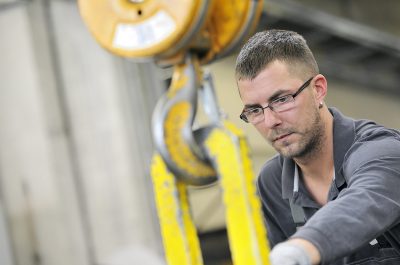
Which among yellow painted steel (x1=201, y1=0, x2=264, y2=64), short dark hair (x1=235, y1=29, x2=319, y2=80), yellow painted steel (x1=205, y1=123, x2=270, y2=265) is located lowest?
yellow painted steel (x1=205, y1=123, x2=270, y2=265)

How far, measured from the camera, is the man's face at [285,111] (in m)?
1.73

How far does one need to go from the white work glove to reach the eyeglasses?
417 mm

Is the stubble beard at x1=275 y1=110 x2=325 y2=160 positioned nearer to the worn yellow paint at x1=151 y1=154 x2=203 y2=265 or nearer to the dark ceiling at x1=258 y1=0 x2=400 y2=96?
the worn yellow paint at x1=151 y1=154 x2=203 y2=265

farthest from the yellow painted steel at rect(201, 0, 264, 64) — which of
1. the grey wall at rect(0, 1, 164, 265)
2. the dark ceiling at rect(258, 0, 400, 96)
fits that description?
the dark ceiling at rect(258, 0, 400, 96)

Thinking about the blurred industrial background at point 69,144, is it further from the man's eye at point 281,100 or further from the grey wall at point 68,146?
the man's eye at point 281,100

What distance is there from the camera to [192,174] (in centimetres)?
159

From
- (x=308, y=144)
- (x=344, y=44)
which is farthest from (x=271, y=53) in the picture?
(x=344, y=44)

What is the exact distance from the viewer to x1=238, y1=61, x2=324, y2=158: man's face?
173 centimetres

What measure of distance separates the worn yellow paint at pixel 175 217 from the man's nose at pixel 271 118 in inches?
10.0

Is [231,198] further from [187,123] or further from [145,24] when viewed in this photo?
[145,24]

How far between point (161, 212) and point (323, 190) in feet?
1.69

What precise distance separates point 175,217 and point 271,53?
438mm

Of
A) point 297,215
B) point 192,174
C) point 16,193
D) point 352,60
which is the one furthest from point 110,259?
point 352,60

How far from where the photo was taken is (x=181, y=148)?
1.59 meters
